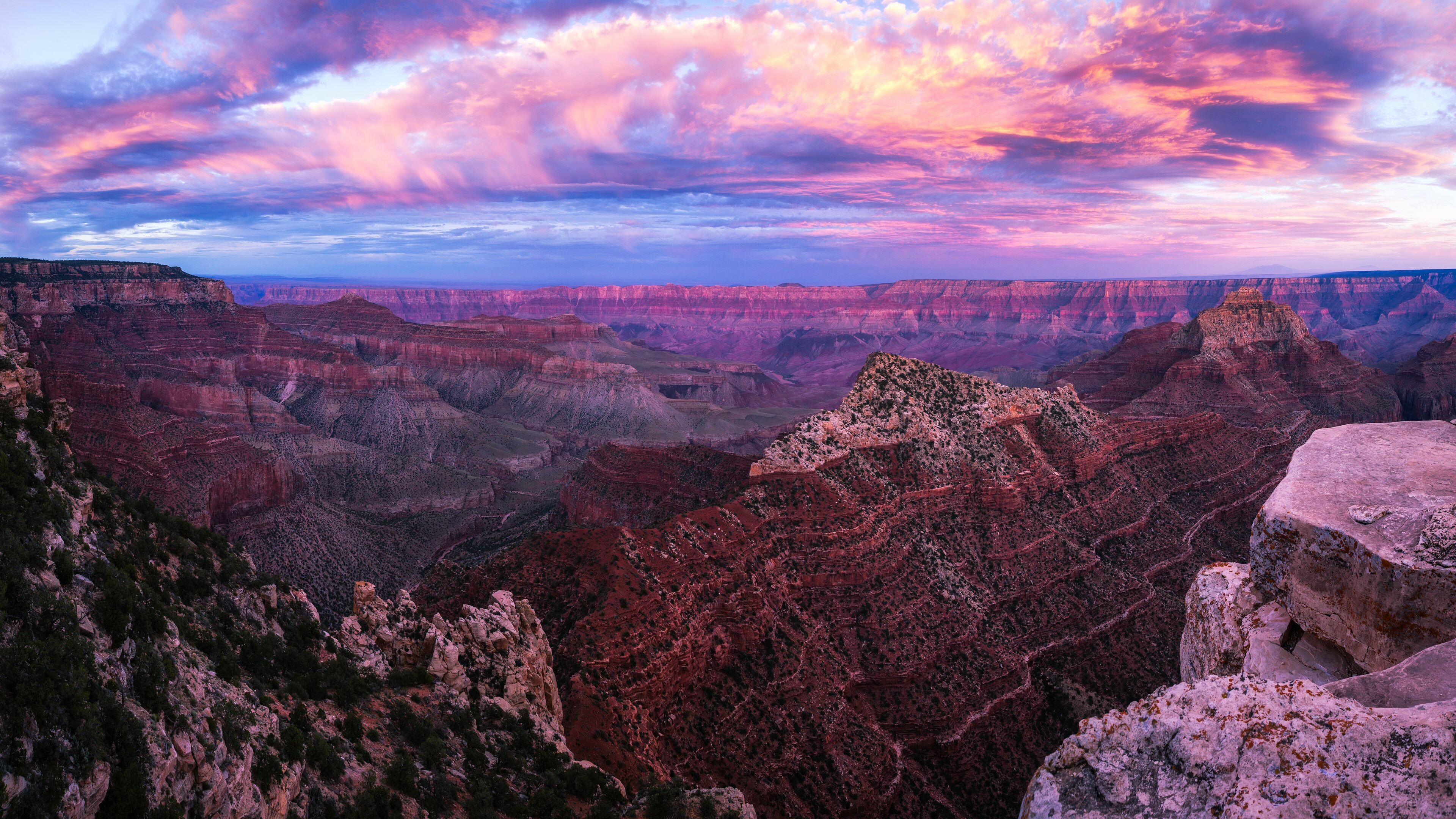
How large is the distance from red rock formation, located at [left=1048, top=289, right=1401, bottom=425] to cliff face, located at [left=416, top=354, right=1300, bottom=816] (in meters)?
55.7

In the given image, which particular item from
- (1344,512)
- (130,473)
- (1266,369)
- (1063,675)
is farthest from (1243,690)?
(1266,369)

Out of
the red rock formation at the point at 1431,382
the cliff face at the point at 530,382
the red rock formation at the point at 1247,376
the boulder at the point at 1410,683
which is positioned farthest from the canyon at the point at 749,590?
the cliff face at the point at 530,382

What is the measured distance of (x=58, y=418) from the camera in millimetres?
19062

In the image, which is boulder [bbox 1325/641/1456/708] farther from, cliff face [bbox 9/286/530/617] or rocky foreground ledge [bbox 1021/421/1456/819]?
cliff face [bbox 9/286/530/617]

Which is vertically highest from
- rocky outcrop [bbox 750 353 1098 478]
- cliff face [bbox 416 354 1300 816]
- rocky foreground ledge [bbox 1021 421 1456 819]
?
rocky foreground ledge [bbox 1021 421 1456 819]

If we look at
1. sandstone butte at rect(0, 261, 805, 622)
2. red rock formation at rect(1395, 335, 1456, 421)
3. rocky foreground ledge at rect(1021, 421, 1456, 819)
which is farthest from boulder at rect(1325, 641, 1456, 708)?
red rock formation at rect(1395, 335, 1456, 421)

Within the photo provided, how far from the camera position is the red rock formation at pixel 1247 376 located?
103 m

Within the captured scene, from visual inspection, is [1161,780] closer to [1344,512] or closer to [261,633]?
[1344,512]

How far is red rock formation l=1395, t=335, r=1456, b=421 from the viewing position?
113 metres

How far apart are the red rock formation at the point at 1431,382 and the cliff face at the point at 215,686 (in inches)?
5438

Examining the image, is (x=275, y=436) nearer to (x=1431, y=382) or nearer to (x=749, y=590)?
(x=749, y=590)

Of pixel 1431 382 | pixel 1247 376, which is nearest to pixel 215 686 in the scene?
pixel 1247 376

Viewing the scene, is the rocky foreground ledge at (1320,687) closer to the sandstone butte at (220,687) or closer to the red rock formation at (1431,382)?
the sandstone butte at (220,687)

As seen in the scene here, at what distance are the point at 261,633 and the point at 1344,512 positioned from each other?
2129cm
